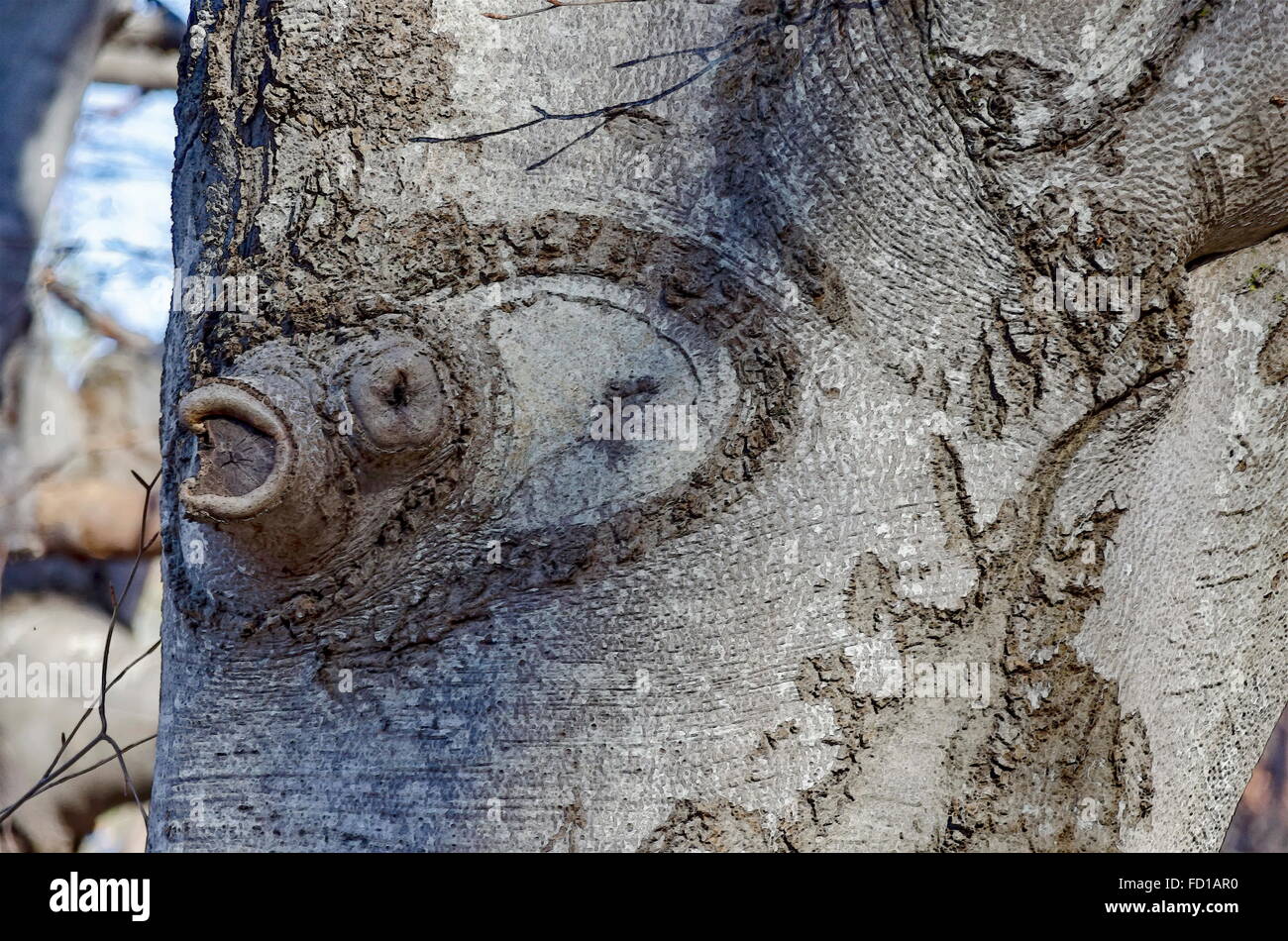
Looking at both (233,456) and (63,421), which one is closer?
(233,456)

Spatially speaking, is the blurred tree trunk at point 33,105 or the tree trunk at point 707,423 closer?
the tree trunk at point 707,423

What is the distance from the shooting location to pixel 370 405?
1.01 meters

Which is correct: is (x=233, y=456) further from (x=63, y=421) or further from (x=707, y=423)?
(x=63, y=421)

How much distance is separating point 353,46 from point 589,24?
0.77ft

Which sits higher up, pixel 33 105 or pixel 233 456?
pixel 33 105

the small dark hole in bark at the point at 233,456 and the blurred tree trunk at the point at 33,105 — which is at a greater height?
the blurred tree trunk at the point at 33,105

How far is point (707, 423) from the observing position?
3.40 feet

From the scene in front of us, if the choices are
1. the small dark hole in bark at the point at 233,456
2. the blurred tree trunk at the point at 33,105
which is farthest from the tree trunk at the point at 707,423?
the blurred tree trunk at the point at 33,105

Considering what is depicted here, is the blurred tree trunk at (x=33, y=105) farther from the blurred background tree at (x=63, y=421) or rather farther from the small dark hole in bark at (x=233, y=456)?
the small dark hole in bark at (x=233, y=456)

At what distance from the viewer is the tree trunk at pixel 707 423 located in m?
1.00
